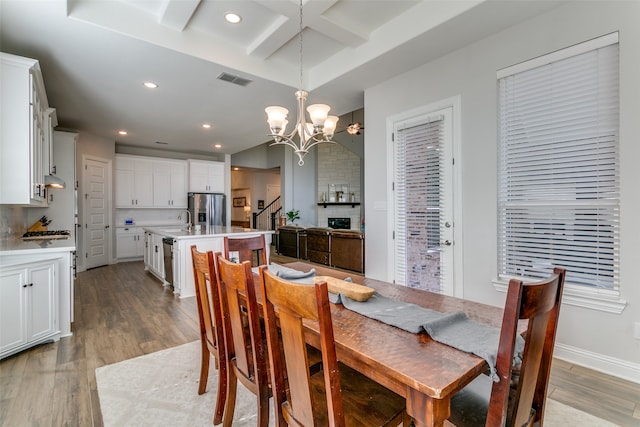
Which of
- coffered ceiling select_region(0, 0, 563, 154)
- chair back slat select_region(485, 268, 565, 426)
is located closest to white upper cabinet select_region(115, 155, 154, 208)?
coffered ceiling select_region(0, 0, 563, 154)

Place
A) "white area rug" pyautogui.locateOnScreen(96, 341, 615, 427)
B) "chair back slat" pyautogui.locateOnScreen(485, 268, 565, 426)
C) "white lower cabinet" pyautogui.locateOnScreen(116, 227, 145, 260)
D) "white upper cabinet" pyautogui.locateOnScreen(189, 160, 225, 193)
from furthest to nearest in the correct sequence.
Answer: "white upper cabinet" pyautogui.locateOnScreen(189, 160, 225, 193) → "white lower cabinet" pyautogui.locateOnScreen(116, 227, 145, 260) → "white area rug" pyautogui.locateOnScreen(96, 341, 615, 427) → "chair back slat" pyautogui.locateOnScreen(485, 268, 565, 426)

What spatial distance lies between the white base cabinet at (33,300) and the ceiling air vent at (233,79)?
8.22 feet

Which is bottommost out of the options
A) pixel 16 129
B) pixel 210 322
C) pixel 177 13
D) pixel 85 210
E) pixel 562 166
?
pixel 210 322

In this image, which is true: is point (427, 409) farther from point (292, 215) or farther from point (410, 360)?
point (292, 215)

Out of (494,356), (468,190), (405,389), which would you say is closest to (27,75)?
(405,389)

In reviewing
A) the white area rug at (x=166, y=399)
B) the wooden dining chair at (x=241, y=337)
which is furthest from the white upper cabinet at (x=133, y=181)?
the wooden dining chair at (x=241, y=337)

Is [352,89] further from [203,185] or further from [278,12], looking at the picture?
[203,185]

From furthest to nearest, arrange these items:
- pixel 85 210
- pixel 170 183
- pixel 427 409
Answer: pixel 170 183
pixel 85 210
pixel 427 409

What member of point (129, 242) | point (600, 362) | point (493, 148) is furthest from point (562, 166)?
point (129, 242)

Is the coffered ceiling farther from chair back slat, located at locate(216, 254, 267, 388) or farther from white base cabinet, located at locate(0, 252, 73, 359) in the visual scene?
chair back slat, located at locate(216, 254, 267, 388)

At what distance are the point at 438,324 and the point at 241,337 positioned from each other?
36.1 inches

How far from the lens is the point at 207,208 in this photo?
25.0ft

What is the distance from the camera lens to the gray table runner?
1069 millimetres

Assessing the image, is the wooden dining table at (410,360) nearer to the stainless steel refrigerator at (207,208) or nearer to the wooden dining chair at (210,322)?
the wooden dining chair at (210,322)
